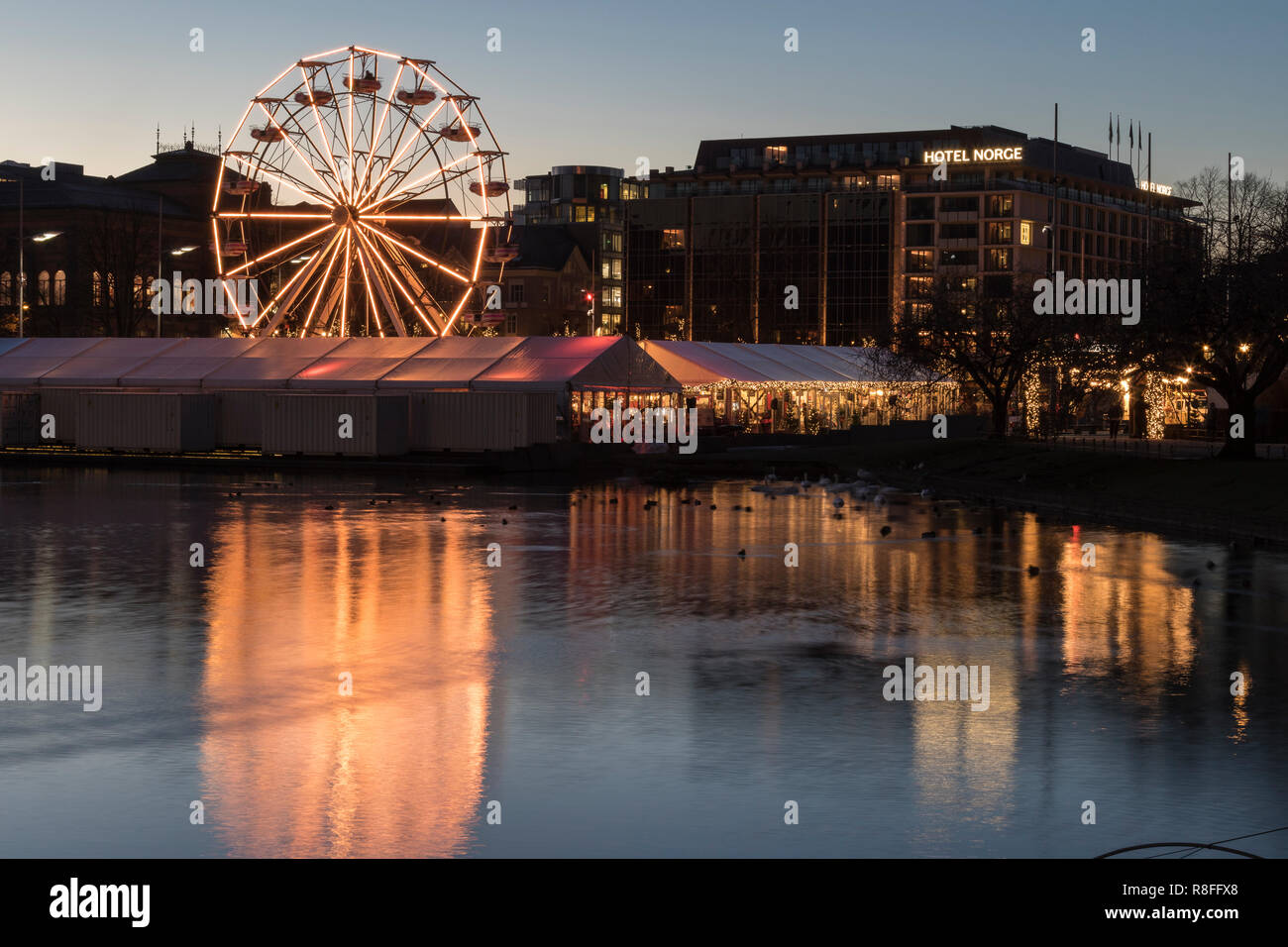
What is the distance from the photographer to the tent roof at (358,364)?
2539 inches

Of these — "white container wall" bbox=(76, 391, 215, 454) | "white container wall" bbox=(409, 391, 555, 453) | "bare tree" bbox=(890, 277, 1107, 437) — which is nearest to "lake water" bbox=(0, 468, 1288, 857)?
"bare tree" bbox=(890, 277, 1107, 437)

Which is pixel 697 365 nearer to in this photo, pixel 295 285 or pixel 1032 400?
pixel 1032 400

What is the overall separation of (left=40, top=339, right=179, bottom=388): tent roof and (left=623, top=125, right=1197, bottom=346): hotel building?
91.4 metres

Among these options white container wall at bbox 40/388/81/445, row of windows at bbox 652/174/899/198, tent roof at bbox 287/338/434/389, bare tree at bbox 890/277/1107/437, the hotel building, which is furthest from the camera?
row of windows at bbox 652/174/899/198

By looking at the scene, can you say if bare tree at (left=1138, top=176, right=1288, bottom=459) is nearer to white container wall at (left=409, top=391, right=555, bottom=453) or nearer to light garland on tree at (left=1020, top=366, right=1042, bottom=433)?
light garland on tree at (left=1020, top=366, right=1042, bottom=433)

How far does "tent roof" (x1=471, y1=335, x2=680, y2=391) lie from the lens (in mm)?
61531

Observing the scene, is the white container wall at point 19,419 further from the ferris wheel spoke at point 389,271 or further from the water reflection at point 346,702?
the water reflection at point 346,702

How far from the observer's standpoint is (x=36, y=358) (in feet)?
235

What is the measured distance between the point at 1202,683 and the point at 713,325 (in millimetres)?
152096

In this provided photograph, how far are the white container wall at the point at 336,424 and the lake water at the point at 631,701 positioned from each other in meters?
31.7

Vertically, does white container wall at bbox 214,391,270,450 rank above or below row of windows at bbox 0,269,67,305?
below

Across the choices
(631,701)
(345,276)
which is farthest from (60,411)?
(631,701)

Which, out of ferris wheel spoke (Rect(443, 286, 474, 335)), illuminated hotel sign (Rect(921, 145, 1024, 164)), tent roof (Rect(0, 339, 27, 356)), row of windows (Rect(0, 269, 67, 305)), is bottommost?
tent roof (Rect(0, 339, 27, 356))

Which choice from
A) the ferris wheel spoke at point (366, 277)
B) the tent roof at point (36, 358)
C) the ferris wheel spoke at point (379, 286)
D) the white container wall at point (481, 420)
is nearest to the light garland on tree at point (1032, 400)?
the white container wall at point (481, 420)
